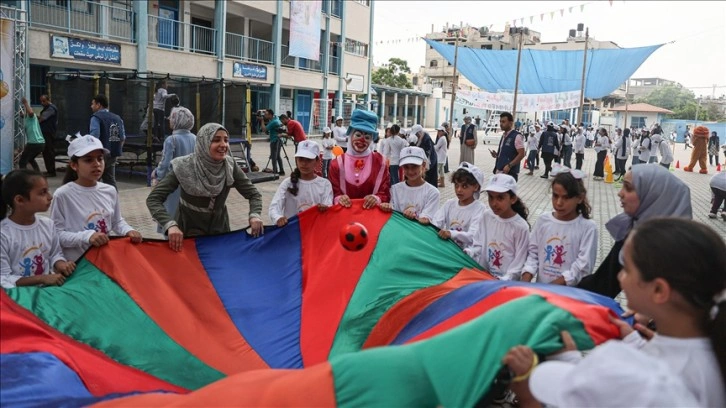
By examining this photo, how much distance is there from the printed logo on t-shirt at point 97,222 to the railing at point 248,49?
22.9 meters

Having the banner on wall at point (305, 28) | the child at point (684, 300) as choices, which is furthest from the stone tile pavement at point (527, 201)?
the banner on wall at point (305, 28)

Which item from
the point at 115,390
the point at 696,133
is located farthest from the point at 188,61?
the point at 115,390

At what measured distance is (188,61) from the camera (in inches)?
918

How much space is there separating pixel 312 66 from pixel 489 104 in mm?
11344

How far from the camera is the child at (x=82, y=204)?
13.5ft

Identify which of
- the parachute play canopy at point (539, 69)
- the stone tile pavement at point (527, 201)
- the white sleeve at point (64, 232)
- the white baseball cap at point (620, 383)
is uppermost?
the parachute play canopy at point (539, 69)

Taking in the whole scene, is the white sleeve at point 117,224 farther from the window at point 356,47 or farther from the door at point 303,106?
the window at point 356,47

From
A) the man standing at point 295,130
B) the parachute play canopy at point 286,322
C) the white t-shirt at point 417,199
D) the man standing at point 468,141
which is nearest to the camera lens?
the parachute play canopy at point 286,322

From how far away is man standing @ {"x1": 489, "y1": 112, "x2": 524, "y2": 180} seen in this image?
35.1 feet

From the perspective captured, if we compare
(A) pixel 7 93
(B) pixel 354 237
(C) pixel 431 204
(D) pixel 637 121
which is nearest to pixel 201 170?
(B) pixel 354 237

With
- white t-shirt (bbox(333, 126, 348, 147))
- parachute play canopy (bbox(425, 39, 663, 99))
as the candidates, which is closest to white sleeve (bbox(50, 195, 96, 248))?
white t-shirt (bbox(333, 126, 348, 147))

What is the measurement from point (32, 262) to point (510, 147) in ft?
28.5

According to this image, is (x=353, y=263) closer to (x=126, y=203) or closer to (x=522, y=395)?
(x=522, y=395)

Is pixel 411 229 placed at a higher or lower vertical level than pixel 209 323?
higher
